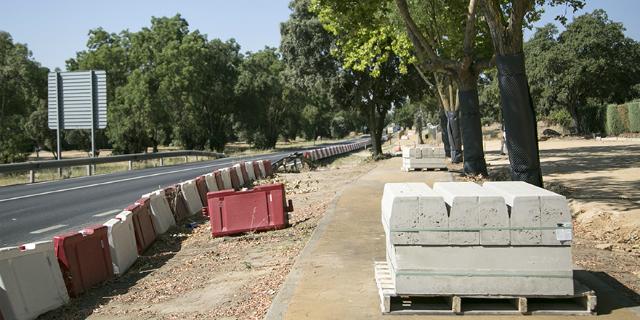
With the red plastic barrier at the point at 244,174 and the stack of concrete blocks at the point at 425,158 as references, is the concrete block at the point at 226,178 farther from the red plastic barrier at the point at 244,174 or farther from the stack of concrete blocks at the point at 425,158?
the stack of concrete blocks at the point at 425,158

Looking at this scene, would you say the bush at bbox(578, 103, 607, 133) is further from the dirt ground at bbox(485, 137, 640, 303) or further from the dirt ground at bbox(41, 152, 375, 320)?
the dirt ground at bbox(41, 152, 375, 320)

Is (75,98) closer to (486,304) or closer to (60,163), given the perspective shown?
(60,163)

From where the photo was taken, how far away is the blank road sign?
107 ft

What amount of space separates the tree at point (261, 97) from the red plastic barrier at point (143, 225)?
170 feet

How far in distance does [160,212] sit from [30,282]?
5060 mm

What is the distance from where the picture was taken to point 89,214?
13789 millimetres

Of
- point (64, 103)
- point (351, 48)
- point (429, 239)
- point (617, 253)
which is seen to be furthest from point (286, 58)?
point (429, 239)

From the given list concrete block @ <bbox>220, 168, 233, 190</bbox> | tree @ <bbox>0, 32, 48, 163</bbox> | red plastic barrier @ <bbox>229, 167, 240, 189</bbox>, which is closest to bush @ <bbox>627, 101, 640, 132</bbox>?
red plastic barrier @ <bbox>229, 167, 240, 189</bbox>

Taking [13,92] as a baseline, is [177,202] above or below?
below

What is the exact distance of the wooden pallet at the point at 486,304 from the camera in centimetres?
565

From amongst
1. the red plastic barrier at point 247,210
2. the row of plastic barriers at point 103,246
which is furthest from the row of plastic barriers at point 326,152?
the red plastic barrier at point 247,210

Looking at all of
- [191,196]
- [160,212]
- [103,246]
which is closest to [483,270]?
[103,246]

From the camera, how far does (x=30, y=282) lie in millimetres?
6535

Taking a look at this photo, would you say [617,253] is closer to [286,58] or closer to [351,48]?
[351,48]
